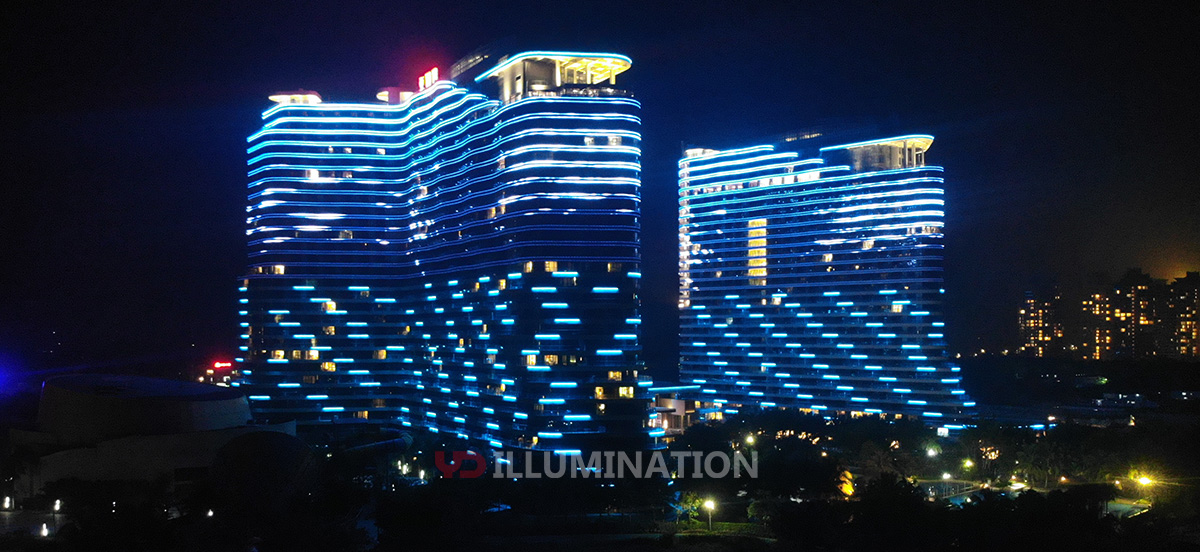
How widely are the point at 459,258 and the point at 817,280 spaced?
132ft

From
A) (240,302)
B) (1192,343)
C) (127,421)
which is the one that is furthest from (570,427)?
(1192,343)

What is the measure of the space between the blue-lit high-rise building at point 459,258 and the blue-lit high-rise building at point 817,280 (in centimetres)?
3344

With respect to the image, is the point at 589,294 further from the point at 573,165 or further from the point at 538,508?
the point at 538,508

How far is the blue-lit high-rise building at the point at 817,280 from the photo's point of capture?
10700 cm

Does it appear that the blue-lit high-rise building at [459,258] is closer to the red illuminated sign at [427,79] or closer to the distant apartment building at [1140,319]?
the red illuminated sign at [427,79]

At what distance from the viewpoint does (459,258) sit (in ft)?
297

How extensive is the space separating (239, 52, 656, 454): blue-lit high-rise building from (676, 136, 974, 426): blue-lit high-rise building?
110 feet

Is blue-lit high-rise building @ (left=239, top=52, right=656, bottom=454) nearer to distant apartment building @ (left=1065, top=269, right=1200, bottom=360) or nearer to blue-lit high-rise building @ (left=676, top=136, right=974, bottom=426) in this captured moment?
blue-lit high-rise building @ (left=676, top=136, right=974, bottom=426)

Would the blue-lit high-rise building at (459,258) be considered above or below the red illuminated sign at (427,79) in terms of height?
below

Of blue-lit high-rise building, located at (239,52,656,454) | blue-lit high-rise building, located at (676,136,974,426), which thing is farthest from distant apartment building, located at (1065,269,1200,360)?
blue-lit high-rise building, located at (239,52,656,454)

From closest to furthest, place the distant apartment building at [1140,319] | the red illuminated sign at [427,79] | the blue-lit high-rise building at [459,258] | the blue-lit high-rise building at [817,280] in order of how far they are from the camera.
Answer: the blue-lit high-rise building at [459,258]
the red illuminated sign at [427,79]
the blue-lit high-rise building at [817,280]
the distant apartment building at [1140,319]

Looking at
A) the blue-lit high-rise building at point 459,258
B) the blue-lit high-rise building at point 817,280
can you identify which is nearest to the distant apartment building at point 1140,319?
the blue-lit high-rise building at point 817,280

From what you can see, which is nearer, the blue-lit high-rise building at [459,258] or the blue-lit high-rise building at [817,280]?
the blue-lit high-rise building at [459,258]

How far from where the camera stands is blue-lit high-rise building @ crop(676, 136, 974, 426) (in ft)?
351
